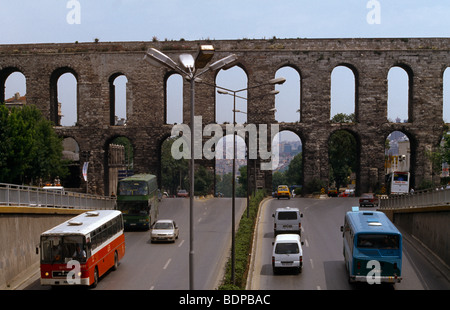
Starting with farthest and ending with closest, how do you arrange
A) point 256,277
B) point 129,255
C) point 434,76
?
point 434,76 < point 129,255 < point 256,277

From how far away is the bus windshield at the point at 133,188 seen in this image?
4384 cm

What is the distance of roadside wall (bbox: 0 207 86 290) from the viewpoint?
89.5 ft

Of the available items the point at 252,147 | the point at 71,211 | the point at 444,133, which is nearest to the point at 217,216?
the point at 71,211

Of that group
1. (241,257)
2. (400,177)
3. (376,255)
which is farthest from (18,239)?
(400,177)

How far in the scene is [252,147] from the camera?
7375cm

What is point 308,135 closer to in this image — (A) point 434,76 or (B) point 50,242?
(A) point 434,76

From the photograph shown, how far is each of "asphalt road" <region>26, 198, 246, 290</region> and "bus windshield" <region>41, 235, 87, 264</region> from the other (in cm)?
212

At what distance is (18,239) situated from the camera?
29.2m

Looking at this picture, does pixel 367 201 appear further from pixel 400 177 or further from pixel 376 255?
pixel 376 255

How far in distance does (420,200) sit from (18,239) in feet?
77.8

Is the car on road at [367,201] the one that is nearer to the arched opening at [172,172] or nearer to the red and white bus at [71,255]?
the red and white bus at [71,255]

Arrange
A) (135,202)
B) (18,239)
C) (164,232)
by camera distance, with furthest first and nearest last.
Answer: (135,202)
(164,232)
(18,239)

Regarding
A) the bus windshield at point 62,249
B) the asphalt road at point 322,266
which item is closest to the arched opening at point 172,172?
the asphalt road at point 322,266
